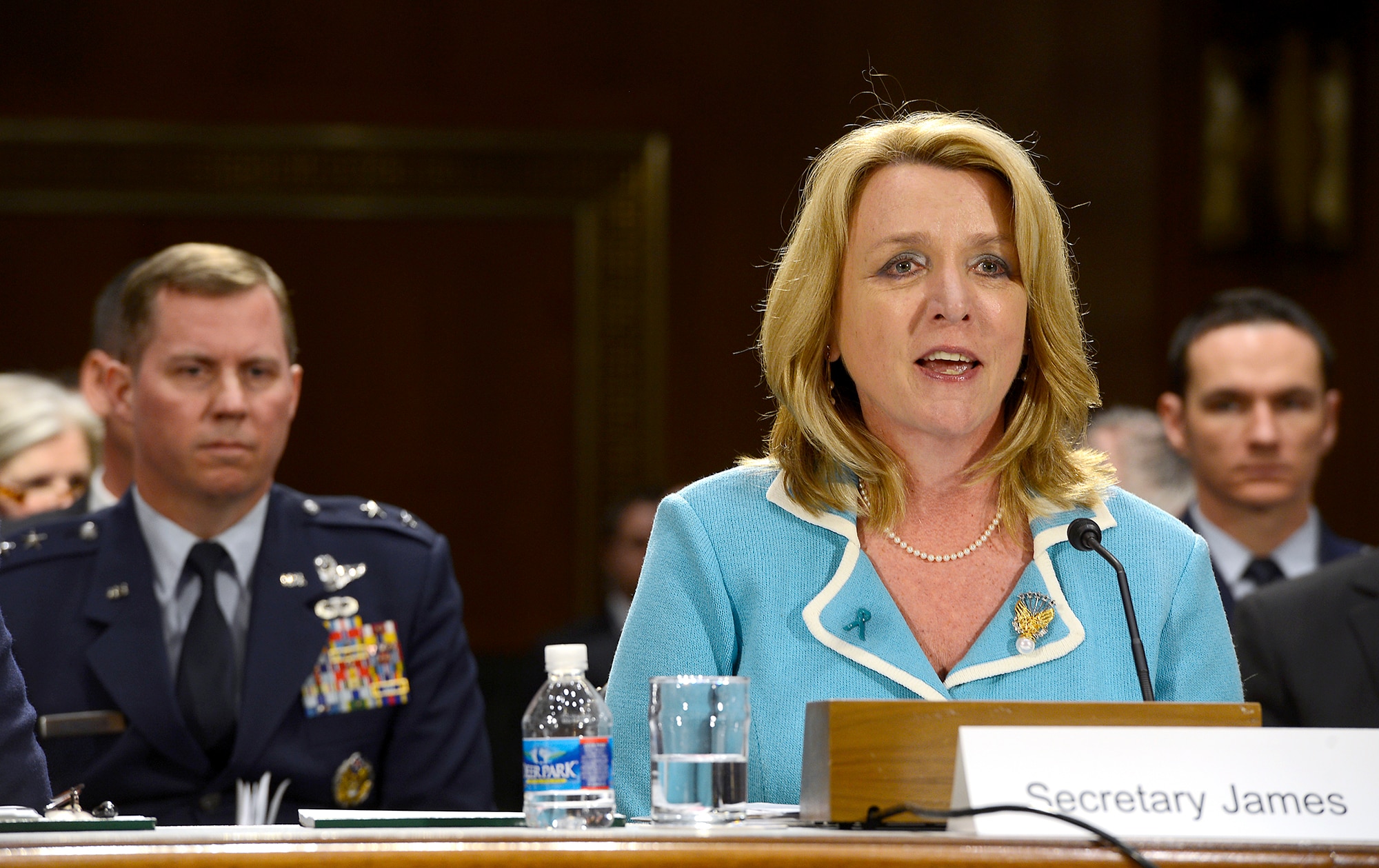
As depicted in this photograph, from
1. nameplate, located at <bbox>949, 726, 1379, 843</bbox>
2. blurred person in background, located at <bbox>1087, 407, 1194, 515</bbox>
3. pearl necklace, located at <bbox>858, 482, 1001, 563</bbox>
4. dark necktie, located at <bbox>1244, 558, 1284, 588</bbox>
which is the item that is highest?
blurred person in background, located at <bbox>1087, 407, 1194, 515</bbox>

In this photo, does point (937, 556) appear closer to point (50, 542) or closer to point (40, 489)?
point (50, 542)

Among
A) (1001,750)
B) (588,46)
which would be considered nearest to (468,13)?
(588,46)

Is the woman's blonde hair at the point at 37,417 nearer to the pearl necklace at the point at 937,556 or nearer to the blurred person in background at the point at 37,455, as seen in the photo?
the blurred person in background at the point at 37,455

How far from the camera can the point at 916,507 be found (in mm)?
1950

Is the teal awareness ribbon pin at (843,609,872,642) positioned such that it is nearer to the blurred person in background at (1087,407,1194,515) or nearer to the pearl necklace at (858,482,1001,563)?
the pearl necklace at (858,482,1001,563)

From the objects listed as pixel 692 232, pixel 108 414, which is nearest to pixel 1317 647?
pixel 108 414

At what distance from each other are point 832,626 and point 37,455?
275 cm

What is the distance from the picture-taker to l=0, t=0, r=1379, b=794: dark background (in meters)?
5.86

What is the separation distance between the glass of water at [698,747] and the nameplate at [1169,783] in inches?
8.5

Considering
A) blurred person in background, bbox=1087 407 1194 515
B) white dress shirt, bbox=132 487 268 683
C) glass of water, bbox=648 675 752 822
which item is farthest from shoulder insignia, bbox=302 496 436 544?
blurred person in background, bbox=1087 407 1194 515

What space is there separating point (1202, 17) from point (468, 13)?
270 centimetres

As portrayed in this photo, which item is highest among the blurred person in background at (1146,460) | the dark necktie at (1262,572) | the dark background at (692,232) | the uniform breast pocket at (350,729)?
the dark background at (692,232)

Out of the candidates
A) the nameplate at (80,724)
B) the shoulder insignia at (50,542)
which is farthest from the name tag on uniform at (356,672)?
the shoulder insignia at (50,542)

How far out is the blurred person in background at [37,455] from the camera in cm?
386
